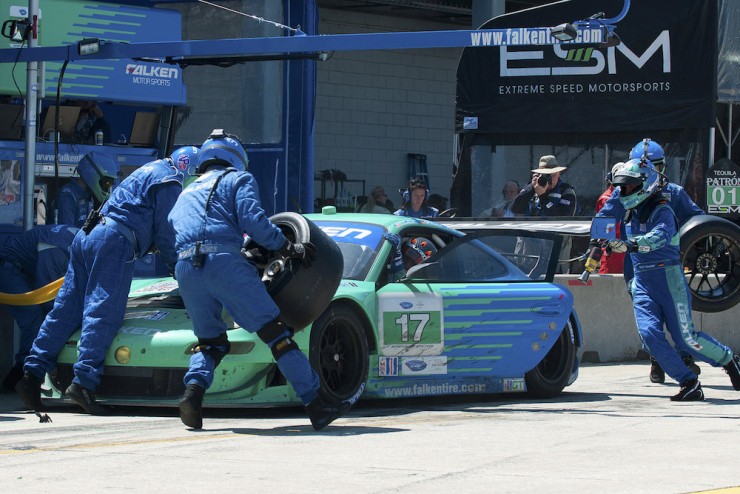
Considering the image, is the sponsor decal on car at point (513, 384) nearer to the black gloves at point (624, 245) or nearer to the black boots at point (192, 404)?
the black gloves at point (624, 245)

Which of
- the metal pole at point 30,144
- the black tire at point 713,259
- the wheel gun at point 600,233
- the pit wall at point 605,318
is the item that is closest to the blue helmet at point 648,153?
the wheel gun at point 600,233

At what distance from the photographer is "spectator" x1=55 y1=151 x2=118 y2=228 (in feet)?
36.6

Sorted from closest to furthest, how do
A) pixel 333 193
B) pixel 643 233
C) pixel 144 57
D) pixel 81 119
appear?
1. pixel 643 233
2. pixel 144 57
3. pixel 81 119
4. pixel 333 193

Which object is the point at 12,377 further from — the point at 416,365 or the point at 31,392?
the point at 416,365

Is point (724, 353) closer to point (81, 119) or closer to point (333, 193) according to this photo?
point (81, 119)

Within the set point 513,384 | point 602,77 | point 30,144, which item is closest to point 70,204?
point 30,144

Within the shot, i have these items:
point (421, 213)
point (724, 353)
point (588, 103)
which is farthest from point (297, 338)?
point (588, 103)

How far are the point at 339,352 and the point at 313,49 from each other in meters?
2.94

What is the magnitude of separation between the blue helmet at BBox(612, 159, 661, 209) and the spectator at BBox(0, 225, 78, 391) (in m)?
4.23

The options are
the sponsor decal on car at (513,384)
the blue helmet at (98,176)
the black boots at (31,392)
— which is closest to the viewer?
the black boots at (31,392)

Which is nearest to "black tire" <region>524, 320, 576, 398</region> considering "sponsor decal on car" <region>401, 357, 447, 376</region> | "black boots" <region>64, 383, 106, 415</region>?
"sponsor decal on car" <region>401, 357, 447, 376</region>

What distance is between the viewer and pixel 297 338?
831 cm

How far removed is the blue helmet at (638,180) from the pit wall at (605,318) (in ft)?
11.1

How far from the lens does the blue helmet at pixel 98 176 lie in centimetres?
1112
